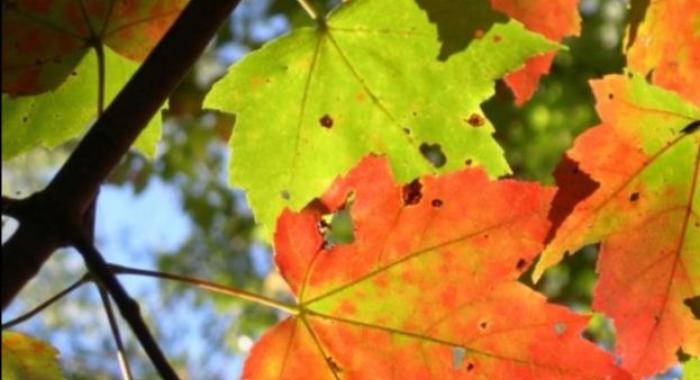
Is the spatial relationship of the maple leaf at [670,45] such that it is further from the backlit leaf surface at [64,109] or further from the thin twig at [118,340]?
the thin twig at [118,340]

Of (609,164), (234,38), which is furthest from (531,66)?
(234,38)

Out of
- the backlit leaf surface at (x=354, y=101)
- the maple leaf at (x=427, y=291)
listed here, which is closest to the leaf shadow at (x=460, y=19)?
the backlit leaf surface at (x=354, y=101)

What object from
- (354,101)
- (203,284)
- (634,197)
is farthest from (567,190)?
(203,284)

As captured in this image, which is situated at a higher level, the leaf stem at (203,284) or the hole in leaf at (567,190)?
the hole in leaf at (567,190)

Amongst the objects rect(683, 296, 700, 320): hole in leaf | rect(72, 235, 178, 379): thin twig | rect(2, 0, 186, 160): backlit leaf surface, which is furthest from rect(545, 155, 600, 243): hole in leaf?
rect(72, 235, 178, 379): thin twig

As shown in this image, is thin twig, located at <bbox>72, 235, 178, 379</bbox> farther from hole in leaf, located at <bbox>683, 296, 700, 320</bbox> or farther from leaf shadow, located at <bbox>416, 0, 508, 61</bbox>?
hole in leaf, located at <bbox>683, 296, 700, 320</bbox>

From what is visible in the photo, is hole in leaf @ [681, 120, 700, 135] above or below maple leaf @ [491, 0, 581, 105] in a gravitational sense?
below
